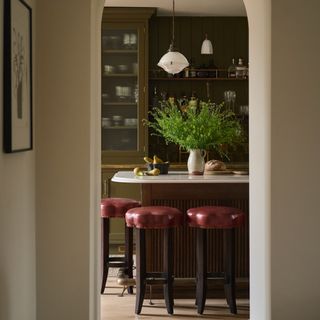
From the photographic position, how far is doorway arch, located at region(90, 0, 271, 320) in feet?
10.3

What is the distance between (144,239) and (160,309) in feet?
1.95

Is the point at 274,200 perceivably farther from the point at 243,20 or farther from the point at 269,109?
the point at 243,20

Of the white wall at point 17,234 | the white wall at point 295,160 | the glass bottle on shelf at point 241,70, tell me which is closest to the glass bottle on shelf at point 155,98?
the glass bottle on shelf at point 241,70

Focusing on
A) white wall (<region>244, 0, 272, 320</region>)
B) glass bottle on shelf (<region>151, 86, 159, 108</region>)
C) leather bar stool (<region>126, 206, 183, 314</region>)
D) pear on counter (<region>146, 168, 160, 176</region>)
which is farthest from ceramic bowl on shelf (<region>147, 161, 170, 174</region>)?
glass bottle on shelf (<region>151, 86, 159, 108</region>)

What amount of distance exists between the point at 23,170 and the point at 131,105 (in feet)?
13.9

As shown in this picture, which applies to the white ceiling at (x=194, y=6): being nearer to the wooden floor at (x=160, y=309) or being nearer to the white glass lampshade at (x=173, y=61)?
the white glass lampshade at (x=173, y=61)

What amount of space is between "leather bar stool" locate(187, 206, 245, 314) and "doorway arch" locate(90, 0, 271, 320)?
2.57 ft

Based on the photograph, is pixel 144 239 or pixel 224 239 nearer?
pixel 144 239

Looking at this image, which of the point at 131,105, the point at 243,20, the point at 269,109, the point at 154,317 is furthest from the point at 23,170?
the point at 243,20

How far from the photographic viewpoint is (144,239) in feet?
14.4

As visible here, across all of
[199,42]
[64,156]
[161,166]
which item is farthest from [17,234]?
[199,42]

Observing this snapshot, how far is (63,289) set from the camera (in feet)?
10.1

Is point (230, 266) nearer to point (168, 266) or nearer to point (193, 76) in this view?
point (168, 266)

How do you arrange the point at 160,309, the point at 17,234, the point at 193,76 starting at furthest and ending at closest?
the point at 193,76, the point at 160,309, the point at 17,234
